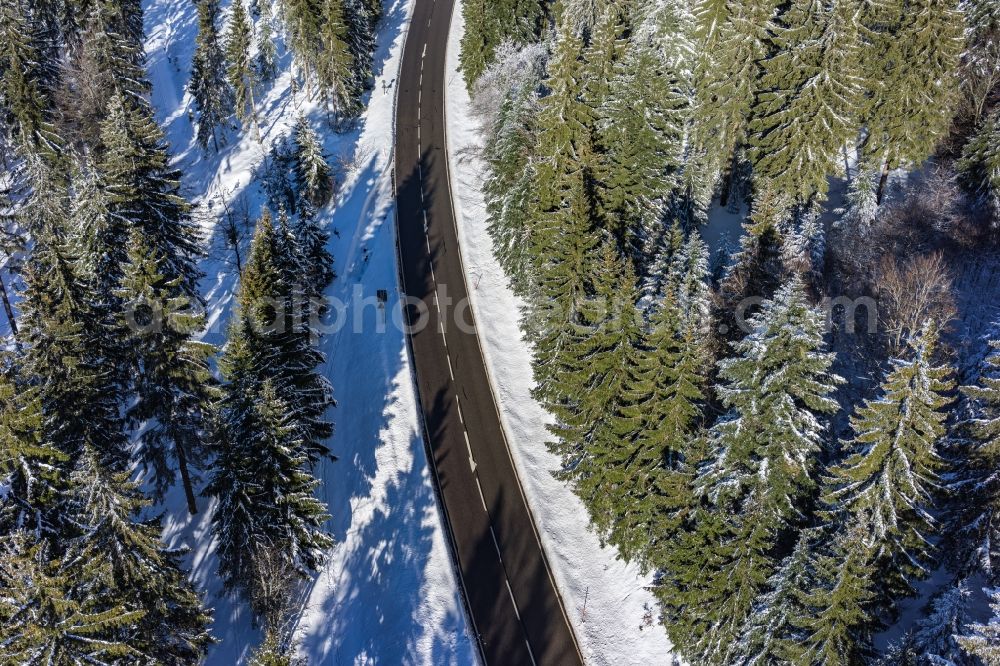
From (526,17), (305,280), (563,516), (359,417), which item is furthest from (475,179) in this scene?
(563,516)

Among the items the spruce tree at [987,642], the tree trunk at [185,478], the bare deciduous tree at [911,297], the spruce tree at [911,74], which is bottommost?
the tree trunk at [185,478]

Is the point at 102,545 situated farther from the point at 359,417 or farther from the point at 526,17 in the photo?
the point at 526,17

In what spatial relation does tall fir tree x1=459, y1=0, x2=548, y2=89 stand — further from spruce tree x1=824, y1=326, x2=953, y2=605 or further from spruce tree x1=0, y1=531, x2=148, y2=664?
spruce tree x1=0, y1=531, x2=148, y2=664

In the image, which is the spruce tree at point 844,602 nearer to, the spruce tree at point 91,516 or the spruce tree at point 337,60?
the spruce tree at point 91,516

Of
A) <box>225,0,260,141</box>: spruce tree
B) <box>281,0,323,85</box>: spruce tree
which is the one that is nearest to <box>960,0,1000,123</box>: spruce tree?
<box>281,0,323,85</box>: spruce tree

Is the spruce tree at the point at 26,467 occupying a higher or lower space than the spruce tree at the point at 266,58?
lower

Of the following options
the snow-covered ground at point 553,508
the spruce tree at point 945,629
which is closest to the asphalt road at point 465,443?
the snow-covered ground at point 553,508

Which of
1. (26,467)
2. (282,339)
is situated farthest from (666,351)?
(26,467)
